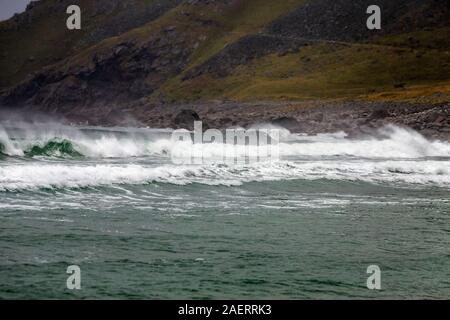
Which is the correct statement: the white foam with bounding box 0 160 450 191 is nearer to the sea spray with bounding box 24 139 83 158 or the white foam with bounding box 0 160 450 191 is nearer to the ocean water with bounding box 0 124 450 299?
the ocean water with bounding box 0 124 450 299

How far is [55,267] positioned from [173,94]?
153 meters

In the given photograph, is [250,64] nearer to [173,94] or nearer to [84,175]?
[173,94]

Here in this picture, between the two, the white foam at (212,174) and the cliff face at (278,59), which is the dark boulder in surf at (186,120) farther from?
the white foam at (212,174)

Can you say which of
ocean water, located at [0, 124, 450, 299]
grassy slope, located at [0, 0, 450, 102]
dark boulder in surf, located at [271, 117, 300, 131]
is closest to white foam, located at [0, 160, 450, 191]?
ocean water, located at [0, 124, 450, 299]

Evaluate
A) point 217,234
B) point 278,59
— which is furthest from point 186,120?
point 217,234

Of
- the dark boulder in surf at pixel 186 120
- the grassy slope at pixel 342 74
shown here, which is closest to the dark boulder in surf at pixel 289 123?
the dark boulder in surf at pixel 186 120

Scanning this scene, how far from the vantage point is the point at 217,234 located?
1588 centimetres

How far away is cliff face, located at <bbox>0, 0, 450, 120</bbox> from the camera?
419ft

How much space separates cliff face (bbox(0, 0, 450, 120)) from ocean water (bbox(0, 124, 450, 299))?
66.4 meters

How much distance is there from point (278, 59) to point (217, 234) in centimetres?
14498

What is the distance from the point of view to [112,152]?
42.6 meters

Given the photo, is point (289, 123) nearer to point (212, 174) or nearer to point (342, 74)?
point (342, 74)

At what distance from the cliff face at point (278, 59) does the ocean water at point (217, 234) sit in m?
66.4

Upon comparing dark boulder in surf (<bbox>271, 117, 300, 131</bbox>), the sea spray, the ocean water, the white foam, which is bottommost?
the ocean water
